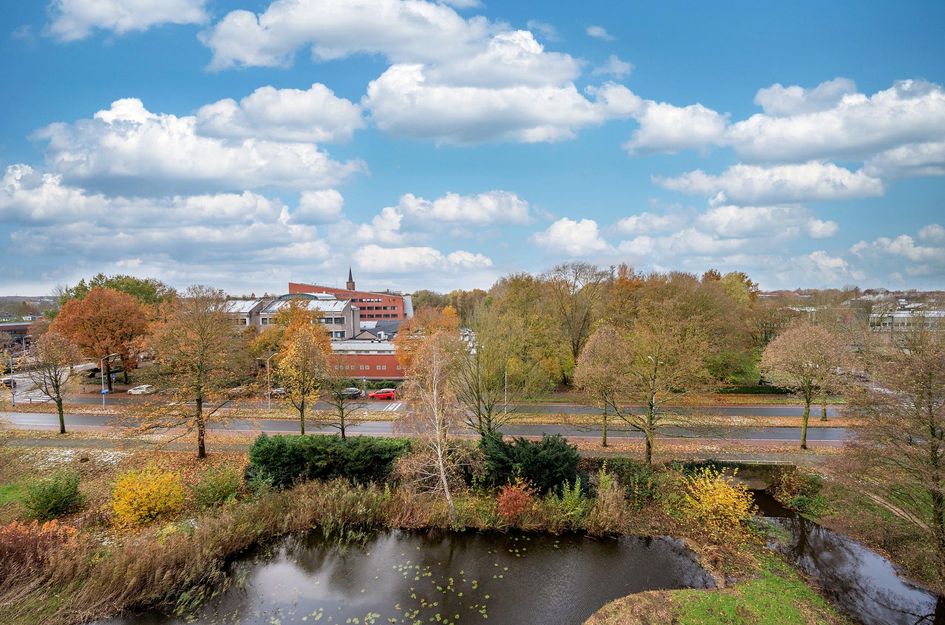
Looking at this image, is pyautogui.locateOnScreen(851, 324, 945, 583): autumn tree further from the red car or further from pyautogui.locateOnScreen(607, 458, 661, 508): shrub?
the red car

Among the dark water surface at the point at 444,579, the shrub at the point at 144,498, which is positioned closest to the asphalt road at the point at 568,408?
the shrub at the point at 144,498

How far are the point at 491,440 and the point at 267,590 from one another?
9662 mm

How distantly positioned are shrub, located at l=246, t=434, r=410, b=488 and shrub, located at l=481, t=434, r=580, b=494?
3853mm

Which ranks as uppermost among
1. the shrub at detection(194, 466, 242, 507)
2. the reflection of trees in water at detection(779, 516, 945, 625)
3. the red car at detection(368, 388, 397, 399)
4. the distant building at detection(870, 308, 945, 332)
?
the distant building at detection(870, 308, 945, 332)

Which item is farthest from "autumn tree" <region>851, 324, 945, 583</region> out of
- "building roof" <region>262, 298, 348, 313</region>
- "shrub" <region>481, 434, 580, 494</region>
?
"building roof" <region>262, 298, 348, 313</region>

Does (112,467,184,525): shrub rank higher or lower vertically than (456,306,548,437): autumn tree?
lower

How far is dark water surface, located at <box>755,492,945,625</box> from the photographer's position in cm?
1359

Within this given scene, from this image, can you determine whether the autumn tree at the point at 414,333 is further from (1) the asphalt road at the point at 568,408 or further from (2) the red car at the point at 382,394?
(1) the asphalt road at the point at 568,408

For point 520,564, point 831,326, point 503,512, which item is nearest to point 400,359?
point 503,512

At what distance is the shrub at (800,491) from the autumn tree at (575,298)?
62.0 feet

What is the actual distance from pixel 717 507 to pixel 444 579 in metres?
10.5

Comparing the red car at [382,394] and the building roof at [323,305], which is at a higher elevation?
the building roof at [323,305]

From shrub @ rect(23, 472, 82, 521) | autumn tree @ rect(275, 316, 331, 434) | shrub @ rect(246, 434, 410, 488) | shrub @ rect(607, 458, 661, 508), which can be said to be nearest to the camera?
shrub @ rect(23, 472, 82, 521)

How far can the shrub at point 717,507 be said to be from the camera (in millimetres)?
17578
